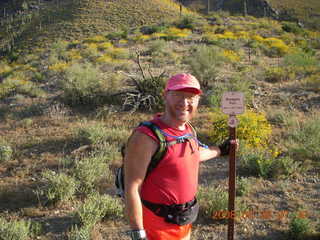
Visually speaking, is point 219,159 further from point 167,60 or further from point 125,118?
point 167,60

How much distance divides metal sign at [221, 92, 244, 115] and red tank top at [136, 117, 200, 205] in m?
0.93

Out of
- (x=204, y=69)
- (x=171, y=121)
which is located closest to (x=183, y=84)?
(x=171, y=121)

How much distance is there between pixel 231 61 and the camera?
1275 cm

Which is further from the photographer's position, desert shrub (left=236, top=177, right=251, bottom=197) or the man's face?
desert shrub (left=236, top=177, right=251, bottom=197)

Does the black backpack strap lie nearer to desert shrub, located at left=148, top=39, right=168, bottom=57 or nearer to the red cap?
the red cap

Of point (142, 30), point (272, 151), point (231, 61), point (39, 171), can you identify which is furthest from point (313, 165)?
point (142, 30)

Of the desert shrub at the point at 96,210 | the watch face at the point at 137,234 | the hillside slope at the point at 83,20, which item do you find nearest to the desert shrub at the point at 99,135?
the desert shrub at the point at 96,210

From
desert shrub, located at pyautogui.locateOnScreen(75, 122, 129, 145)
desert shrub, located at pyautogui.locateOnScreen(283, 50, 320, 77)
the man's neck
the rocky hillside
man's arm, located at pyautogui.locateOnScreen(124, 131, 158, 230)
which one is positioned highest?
the rocky hillside

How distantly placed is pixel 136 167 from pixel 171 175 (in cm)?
29

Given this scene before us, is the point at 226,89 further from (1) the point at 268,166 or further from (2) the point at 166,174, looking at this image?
(2) the point at 166,174

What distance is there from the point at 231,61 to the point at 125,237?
1044 centimetres

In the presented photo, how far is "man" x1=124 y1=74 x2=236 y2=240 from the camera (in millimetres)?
1993
